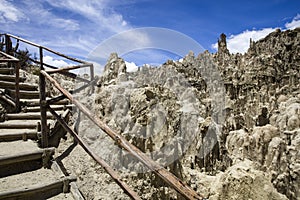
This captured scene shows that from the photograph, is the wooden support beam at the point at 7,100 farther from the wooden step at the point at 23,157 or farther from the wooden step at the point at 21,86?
the wooden step at the point at 23,157

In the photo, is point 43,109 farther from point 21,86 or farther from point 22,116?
point 21,86

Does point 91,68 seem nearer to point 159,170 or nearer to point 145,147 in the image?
point 145,147

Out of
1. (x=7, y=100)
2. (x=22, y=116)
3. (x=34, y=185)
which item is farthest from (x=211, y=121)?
(x=34, y=185)

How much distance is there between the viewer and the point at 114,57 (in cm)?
354

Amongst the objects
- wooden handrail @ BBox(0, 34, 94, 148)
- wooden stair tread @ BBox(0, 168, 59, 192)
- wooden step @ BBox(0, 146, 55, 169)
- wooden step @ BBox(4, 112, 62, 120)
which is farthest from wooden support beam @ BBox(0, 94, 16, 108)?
wooden stair tread @ BBox(0, 168, 59, 192)

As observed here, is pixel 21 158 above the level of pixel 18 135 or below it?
below

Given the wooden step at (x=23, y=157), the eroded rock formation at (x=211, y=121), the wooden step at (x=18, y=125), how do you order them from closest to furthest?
the wooden step at (x=23, y=157) → the wooden step at (x=18, y=125) → the eroded rock formation at (x=211, y=121)

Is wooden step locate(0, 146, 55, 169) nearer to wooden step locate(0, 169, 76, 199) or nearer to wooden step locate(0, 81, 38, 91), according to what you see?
wooden step locate(0, 169, 76, 199)

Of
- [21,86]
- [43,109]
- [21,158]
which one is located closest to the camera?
[21,158]

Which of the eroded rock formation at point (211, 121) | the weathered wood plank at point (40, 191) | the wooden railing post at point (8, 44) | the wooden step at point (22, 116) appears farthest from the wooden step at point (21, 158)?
the wooden railing post at point (8, 44)

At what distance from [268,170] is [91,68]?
300 inches

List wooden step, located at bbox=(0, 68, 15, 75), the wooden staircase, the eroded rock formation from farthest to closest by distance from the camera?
wooden step, located at bbox=(0, 68, 15, 75)
the eroded rock formation
the wooden staircase

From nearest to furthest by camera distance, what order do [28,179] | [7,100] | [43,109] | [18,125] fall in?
1. [28,179]
2. [43,109]
3. [18,125]
4. [7,100]

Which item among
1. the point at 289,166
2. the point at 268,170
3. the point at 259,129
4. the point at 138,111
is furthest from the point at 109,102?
the point at 259,129
